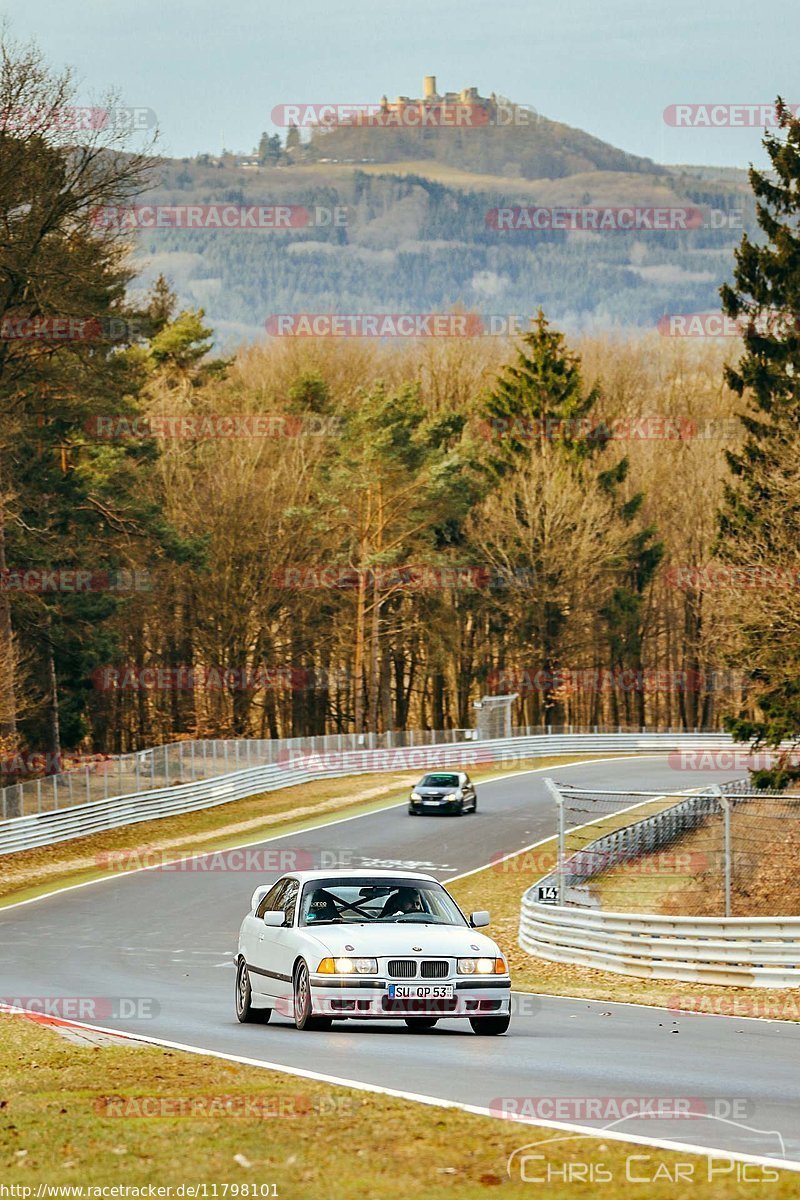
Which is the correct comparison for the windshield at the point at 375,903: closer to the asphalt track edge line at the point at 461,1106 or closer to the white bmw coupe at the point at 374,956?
the white bmw coupe at the point at 374,956

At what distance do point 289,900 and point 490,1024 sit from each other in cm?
226

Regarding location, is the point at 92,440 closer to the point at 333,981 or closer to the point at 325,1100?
the point at 333,981

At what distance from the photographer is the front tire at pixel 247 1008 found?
16.4m

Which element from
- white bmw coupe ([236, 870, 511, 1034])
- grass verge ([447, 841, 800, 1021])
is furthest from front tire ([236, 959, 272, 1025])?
grass verge ([447, 841, 800, 1021])

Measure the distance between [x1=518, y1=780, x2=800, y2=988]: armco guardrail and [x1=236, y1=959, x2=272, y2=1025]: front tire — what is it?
636 centimetres

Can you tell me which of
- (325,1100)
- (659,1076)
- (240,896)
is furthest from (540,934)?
(325,1100)

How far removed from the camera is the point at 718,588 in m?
40.3

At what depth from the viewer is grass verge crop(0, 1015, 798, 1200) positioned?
25.9 feet

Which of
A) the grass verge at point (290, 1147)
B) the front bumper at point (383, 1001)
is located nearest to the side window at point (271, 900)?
the front bumper at point (383, 1001)

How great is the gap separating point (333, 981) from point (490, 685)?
7569 centimetres

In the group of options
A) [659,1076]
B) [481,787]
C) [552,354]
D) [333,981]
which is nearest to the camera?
[659,1076]

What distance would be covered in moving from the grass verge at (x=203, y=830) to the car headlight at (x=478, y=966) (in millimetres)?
22174

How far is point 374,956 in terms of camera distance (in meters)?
14.4

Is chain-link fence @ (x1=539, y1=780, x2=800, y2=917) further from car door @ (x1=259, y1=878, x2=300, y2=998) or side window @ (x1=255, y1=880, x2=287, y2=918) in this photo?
car door @ (x1=259, y1=878, x2=300, y2=998)
